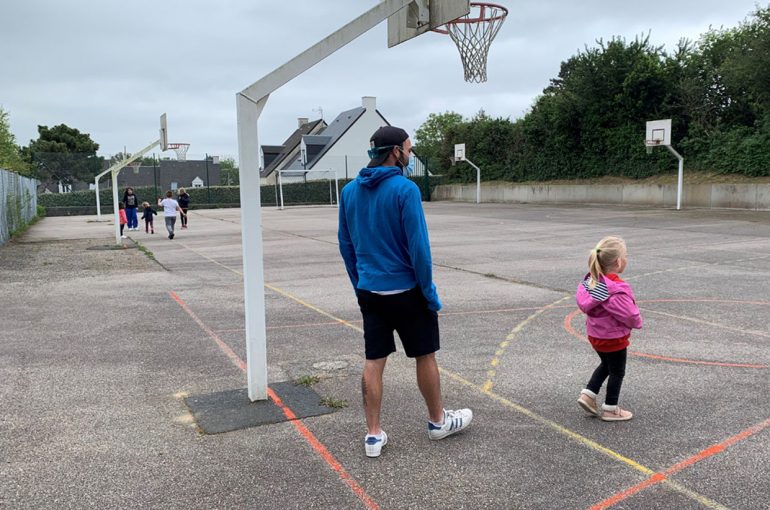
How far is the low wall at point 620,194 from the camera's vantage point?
977 inches

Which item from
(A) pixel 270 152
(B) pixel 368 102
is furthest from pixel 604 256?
(A) pixel 270 152

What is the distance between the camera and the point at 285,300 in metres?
8.86

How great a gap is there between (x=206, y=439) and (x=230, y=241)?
15345mm

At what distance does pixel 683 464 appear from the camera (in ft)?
11.6

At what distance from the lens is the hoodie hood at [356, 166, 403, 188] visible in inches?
140

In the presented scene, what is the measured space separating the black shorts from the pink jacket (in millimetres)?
1096

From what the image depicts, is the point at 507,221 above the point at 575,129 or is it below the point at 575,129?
below

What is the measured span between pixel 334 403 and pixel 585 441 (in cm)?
176

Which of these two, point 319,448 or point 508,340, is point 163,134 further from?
point 319,448

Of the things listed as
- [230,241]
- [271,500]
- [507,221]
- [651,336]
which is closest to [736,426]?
[651,336]

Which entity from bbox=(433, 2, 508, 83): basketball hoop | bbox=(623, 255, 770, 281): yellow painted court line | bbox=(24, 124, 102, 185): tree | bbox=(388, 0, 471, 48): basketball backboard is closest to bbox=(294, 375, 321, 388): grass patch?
bbox=(388, 0, 471, 48): basketball backboard

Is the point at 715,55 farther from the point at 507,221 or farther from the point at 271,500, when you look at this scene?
the point at 271,500

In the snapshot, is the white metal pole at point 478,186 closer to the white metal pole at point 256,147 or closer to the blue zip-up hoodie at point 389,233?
the white metal pole at point 256,147

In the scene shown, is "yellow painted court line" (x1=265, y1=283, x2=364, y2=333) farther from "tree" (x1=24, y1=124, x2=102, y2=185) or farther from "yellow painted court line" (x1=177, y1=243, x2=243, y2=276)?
"tree" (x1=24, y1=124, x2=102, y2=185)
